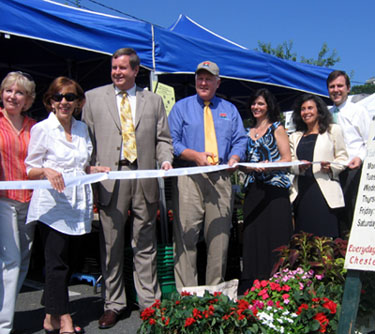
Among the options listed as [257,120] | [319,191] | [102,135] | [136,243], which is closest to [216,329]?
[136,243]

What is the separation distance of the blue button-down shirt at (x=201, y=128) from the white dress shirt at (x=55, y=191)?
0.98 m

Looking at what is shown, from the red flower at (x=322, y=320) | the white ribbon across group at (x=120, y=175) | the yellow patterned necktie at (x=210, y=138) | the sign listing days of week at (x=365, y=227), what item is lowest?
the red flower at (x=322, y=320)

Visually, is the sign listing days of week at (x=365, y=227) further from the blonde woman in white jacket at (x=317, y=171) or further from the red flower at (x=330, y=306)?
the blonde woman in white jacket at (x=317, y=171)

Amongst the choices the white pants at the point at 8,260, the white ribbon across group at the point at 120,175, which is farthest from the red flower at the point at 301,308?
the white pants at the point at 8,260

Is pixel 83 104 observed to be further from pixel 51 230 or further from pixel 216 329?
pixel 216 329

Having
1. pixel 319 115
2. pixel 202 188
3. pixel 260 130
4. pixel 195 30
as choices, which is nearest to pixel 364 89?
pixel 195 30

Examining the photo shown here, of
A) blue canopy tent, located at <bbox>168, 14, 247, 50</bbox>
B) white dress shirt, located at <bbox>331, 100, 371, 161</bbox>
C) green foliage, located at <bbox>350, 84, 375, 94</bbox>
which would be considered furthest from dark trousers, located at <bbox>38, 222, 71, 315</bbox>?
green foliage, located at <bbox>350, 84, 375, 94</bbox>

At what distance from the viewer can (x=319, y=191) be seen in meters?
4.20

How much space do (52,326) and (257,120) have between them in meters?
2.68

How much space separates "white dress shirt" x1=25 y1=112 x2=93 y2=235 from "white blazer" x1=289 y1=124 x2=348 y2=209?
2117 millimetres

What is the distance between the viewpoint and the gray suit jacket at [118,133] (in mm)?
3527

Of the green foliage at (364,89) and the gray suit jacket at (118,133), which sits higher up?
the green foliage at (364,89)

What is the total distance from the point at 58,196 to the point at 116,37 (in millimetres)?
1966

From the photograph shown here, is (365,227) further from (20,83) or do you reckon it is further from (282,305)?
(20,83)
